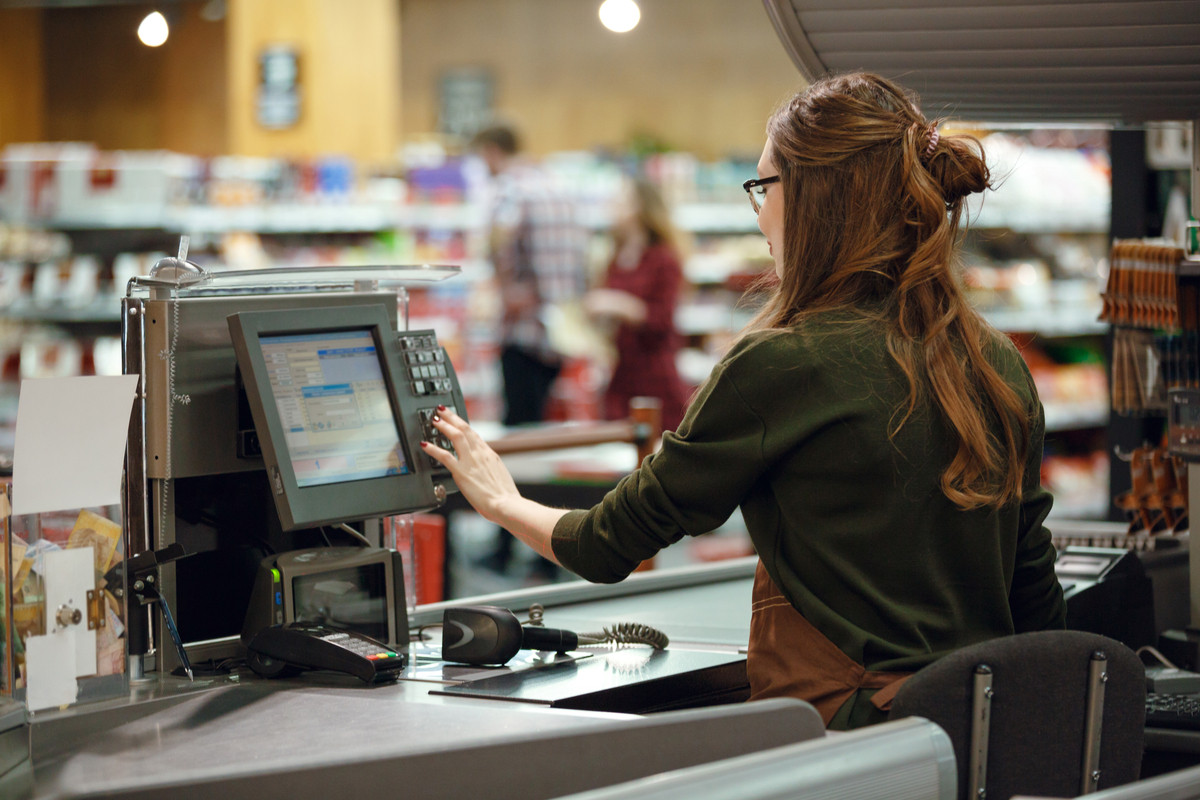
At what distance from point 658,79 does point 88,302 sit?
3.97 m

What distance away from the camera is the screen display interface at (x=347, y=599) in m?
1.78

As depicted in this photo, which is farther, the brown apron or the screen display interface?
the screen display interface

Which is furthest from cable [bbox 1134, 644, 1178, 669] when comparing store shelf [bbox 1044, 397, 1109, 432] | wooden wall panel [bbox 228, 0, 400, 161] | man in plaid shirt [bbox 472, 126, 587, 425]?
wooden wall panel [bbox 228, 0, 400, 161]

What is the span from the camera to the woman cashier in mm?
1466

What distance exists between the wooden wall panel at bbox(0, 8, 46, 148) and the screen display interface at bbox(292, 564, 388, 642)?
8.08 m

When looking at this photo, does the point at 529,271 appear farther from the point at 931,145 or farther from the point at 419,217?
the point at 931,145

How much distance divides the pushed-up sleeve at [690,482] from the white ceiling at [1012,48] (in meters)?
0.81

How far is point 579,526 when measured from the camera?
1.61 meters

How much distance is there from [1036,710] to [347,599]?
0.94 m

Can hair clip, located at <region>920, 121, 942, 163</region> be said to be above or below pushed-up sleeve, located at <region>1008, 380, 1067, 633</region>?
above

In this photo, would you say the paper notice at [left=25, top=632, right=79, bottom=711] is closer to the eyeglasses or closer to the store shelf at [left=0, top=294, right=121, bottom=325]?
the eyeglasses

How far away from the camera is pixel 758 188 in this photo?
1644 mm

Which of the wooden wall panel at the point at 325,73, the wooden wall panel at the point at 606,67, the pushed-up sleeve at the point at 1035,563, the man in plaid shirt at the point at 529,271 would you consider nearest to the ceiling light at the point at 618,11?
the pushed-up sleeve at the point at 1035,563

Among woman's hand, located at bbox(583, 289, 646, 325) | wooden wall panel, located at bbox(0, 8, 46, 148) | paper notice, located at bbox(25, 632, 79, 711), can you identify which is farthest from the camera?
wooden wall panel, located at bbox(0, 8, 46, 148)
